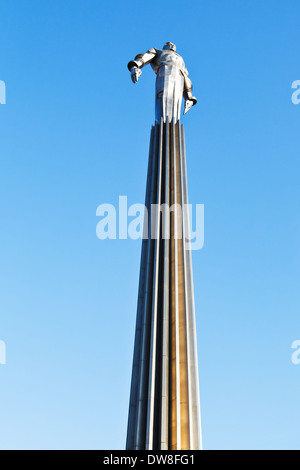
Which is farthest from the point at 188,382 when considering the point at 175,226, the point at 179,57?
the point at 179,57

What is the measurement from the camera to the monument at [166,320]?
14023 millimetres

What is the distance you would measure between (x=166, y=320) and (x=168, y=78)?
40.4 feet

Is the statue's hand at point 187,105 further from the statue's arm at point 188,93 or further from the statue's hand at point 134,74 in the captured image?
the statue's hand at point 134,74

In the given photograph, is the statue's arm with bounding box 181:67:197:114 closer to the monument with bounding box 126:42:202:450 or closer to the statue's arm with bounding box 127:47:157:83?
the statue's arm with bounding box 127:47:157:83

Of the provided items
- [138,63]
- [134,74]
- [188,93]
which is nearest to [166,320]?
[134,74]

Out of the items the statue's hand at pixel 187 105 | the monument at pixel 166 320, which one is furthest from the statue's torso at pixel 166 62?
the monument at pixel 166 320

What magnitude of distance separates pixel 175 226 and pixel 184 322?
12.2 feet

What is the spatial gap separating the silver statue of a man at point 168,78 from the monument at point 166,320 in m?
0.44

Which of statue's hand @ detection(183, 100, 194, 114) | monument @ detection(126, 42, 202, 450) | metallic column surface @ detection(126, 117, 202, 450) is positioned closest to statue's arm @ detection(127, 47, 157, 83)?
monument @ detection(126, 42, 202, 450)

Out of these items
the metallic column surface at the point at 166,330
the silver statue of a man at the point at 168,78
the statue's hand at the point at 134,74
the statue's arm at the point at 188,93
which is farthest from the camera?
the statue's arm at the point at 188,93

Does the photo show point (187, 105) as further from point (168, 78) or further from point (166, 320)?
point (166, 320)

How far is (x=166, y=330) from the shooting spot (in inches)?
621
